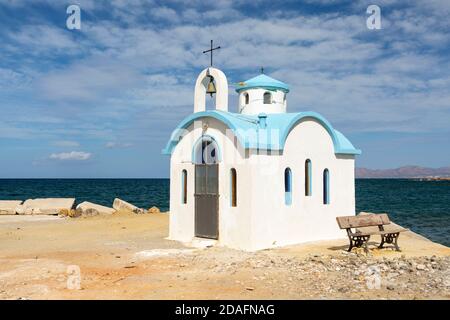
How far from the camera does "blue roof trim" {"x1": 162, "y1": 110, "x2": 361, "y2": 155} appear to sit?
14641 millimetres

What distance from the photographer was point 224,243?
15086 millimetres

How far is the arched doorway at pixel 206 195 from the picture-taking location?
50.6 ft

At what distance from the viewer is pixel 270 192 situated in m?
14.8

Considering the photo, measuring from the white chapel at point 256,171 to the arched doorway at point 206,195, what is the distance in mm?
33

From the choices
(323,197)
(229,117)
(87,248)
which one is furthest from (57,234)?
(323,197)

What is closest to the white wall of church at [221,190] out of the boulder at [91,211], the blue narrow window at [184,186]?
the blue narrow window at [184,186]

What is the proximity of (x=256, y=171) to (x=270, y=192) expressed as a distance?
907mm

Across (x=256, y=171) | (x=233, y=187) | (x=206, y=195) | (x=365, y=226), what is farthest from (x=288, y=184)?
(x=365, y=226)

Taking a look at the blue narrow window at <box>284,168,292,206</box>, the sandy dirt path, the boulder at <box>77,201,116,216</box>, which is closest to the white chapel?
the blue narrow window at <box>284,168,292,206</box>

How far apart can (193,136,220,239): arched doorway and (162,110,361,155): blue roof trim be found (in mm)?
892

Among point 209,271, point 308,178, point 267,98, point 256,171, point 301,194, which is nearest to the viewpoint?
point 209,271

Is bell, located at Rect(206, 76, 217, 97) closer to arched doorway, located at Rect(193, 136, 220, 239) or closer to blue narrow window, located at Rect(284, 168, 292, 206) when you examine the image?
arched doorway, located at Rect(193, 136, 220, 239)

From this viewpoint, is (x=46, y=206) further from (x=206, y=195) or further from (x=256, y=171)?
(x=256, y=171)

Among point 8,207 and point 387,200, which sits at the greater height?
point 8,207
